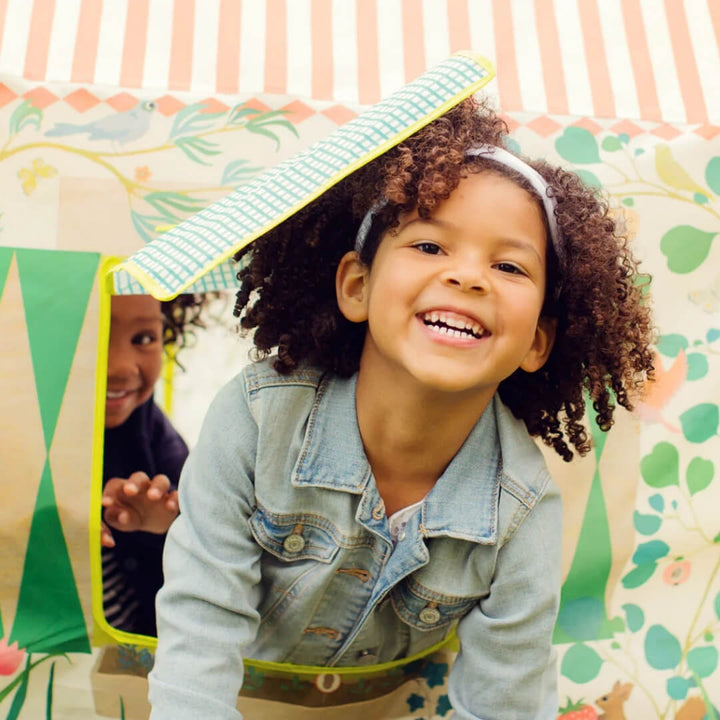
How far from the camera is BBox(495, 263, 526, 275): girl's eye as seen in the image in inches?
33.0

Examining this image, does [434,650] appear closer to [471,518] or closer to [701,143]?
[471,518]

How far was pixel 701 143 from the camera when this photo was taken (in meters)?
1.29

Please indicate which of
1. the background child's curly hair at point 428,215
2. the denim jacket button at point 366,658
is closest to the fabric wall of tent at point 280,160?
the denim jacket button at point 366,658

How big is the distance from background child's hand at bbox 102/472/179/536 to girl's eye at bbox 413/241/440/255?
0.53 metres

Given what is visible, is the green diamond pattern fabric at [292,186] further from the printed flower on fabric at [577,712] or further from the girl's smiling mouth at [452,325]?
the printed flower on fabric at [577,712]

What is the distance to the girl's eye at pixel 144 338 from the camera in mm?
1162

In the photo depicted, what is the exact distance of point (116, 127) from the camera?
46.9 inches

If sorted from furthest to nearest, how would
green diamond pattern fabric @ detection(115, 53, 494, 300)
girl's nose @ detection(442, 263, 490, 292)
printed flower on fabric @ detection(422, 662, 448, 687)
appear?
printed flower on fabric @ detection(422, 662, 448, 687) < girl's nose @ detection(442, 263, 490, 292) < green diamond pattern fabric @ detection(115, 53, 494, 300)

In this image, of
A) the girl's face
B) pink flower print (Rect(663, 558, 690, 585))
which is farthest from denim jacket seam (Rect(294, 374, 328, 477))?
pink flower print (Rect(663, 558, 690, 585))

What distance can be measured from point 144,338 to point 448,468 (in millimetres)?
454

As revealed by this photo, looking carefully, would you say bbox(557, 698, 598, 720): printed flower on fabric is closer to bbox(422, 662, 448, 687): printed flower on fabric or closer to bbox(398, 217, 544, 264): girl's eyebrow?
bbox(422, 662, 448, 687): printed flower on fabric

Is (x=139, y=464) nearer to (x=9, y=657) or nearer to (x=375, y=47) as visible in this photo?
(x=9, y=657)

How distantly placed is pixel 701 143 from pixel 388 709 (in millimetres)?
897

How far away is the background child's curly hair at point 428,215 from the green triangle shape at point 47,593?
1.31 ft
